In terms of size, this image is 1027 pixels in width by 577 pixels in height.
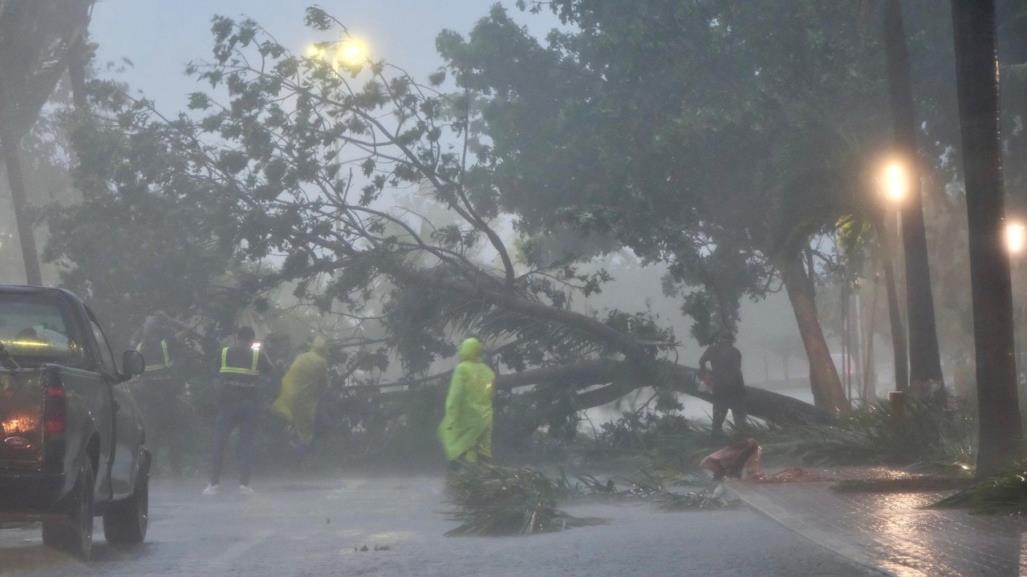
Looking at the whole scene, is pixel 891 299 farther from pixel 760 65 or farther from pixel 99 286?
pixel 99 286

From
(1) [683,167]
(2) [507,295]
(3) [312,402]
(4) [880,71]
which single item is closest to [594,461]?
(2) [507,295]

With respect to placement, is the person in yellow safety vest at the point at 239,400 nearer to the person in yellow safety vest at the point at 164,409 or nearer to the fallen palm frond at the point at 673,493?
the person in yellow safety vest at the point at 164,409

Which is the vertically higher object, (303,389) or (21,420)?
(303,389)

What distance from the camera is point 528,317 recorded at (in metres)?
21.3

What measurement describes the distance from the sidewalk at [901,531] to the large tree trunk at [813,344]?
1416 cm

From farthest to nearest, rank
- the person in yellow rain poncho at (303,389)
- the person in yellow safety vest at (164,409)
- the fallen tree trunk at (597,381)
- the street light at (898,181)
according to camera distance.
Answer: the fallen tree trunk at (597,381)
the person in yellow safety vest at (164,409)
the person in yellow rain poncho at (303,389)
the street light at (898,181)

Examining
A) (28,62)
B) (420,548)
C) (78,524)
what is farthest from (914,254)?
(28,62)

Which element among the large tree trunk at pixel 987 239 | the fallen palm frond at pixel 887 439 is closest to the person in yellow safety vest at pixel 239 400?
the fallen palm frond at pixel 887 439

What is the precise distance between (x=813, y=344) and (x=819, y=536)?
18.2m

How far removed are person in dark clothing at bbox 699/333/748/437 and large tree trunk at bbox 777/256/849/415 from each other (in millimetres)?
5372

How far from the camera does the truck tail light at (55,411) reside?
8273mm

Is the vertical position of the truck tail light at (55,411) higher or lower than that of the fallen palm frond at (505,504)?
higher

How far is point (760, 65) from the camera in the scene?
24.7 metres

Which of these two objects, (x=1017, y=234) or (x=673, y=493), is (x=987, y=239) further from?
(x=1017, y=234)
